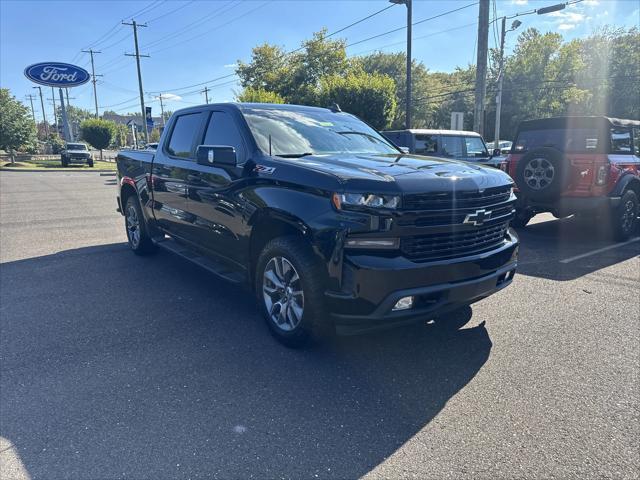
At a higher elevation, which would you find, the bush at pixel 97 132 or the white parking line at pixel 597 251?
the bush at pixel 97 132

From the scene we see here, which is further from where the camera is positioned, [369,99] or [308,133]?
[369,99]

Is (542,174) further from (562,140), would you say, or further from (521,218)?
(521,218)

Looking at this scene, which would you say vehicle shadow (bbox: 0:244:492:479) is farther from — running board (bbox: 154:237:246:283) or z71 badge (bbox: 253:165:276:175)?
z71 badge (bbox: 253:165:276:175)

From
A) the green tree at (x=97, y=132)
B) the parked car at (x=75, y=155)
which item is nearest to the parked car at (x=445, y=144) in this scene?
the parked car at (x=75, y=155)

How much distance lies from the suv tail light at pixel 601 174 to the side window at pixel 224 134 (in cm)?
582

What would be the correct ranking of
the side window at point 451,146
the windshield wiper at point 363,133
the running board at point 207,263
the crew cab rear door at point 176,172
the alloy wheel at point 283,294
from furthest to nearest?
1. the side window at point 451,146
2. the crew cab rear door at point 176,172
3. the windshield wiper at point 363,133
4. the running board at point 207,263
5. the alloy wheel at point 283,294

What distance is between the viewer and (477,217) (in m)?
3.31

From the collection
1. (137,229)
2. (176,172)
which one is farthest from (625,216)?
(137,229)

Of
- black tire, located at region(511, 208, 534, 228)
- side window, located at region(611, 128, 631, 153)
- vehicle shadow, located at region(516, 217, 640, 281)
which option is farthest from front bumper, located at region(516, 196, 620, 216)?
side window, located at region(611, 128, 631, 153)

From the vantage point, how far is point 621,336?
3.92 m

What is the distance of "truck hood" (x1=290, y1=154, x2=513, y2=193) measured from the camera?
9.94 feet

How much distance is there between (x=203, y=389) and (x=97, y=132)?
44.0 meters

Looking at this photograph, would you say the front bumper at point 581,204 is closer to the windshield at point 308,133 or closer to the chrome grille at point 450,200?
the windshield at point 308,133

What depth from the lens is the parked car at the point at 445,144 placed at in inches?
412
